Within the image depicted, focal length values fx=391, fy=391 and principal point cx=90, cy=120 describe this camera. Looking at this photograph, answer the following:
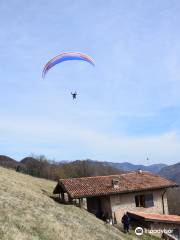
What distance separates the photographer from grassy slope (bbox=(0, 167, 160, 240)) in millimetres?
21239

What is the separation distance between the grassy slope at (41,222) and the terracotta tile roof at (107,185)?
263 centimetres

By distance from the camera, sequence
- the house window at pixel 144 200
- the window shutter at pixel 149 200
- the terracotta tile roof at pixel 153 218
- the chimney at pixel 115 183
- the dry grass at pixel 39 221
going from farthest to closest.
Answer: the window shutter at pixel 149 200 < the house window at pixel 144 200 < the chimney at pixel 115 183 < the terracotta tile roof at pixel 153 218 < the dry grass at pixel 39 221

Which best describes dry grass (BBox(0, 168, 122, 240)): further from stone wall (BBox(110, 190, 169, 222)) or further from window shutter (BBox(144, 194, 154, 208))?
window shutter (BBox(144, 194, 154, 208))

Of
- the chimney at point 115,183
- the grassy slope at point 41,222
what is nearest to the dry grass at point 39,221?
the grassy slope at point 41,222

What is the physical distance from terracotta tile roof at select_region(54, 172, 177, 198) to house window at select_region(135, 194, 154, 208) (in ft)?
3.56

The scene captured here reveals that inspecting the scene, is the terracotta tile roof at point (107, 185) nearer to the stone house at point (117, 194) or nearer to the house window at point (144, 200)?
the stone house at point (117, 194)

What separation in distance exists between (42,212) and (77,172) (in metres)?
97.0

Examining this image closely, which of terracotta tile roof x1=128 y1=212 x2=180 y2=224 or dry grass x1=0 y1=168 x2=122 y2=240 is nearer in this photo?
dry grass x1=0 y1=168 x2=122 y2=240

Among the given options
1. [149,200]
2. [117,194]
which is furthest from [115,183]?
[149,200]

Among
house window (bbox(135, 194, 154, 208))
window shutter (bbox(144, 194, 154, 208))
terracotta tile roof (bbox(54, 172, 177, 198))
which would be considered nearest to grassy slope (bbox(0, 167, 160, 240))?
terracotta tile roof (bbox(54, 172, 177, 198))

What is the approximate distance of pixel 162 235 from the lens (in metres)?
35.6

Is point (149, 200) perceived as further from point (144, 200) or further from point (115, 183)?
point (115, 183)

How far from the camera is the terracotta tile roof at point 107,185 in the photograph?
125ft

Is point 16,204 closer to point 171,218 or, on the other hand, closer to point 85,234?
point 85,234
